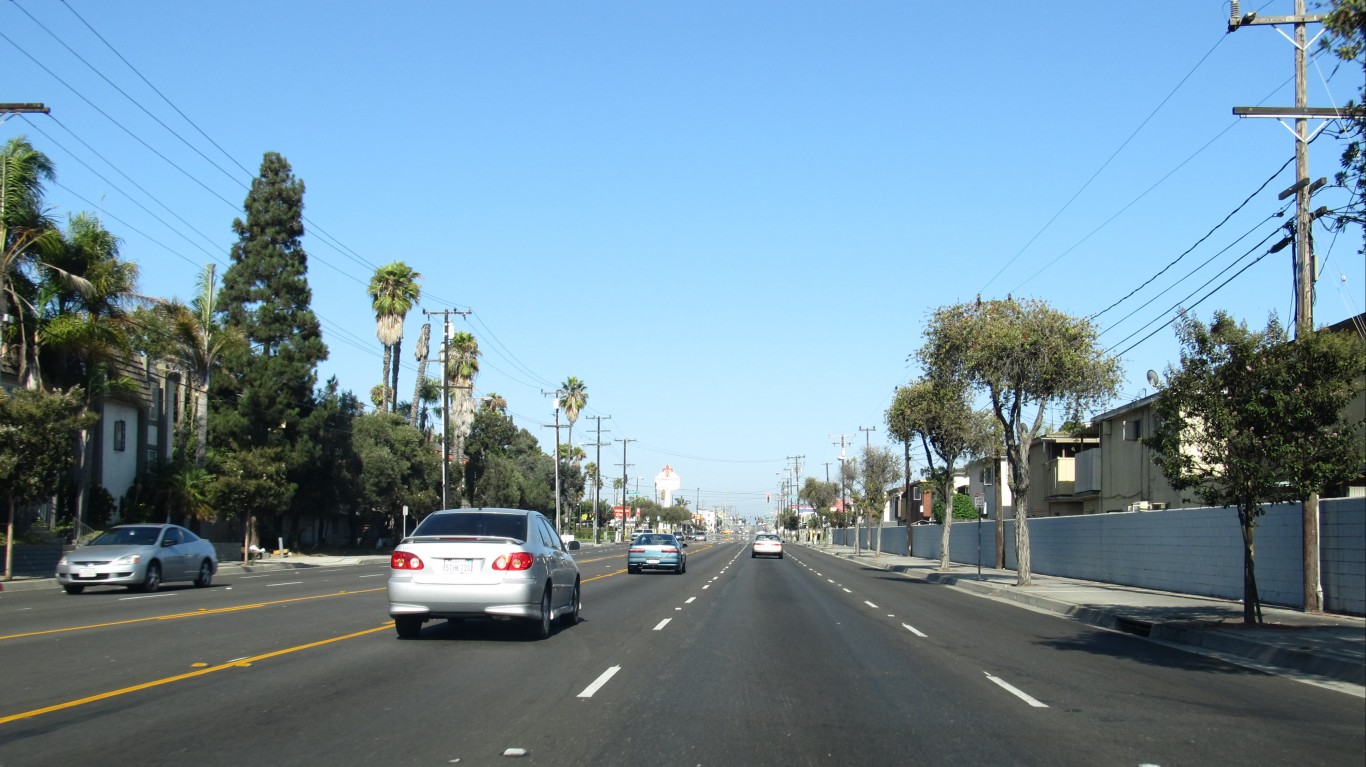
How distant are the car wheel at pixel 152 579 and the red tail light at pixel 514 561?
50.1 feet

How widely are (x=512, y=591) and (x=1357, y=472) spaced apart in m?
12.6

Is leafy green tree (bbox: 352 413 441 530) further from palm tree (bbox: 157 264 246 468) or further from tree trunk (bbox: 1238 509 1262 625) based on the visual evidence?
tree trunk (bbox: 1238 509 1262 625)

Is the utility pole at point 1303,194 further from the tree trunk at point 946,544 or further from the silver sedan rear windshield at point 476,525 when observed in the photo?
the tree trunk at point 946,544

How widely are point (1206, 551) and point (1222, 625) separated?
938cm

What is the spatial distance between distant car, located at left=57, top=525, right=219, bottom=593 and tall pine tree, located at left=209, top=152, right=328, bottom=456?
24.6m

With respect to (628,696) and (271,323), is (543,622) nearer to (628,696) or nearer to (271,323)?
(628,696)

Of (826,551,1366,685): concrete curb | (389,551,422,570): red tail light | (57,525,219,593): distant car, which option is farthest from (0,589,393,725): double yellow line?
Result: (826,551,1366,685): concrete curb

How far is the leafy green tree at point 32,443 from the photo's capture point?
28.4 meters

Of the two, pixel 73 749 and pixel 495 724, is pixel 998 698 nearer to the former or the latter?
pixel 495 724

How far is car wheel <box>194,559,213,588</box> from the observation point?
28.6 metres

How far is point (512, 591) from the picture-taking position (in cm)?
1437

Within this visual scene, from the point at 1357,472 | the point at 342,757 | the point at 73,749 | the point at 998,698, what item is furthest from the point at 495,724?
the point at 1357,472

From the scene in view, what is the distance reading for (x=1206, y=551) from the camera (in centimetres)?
2684

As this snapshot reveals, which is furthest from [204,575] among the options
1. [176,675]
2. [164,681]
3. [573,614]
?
[164,681]
